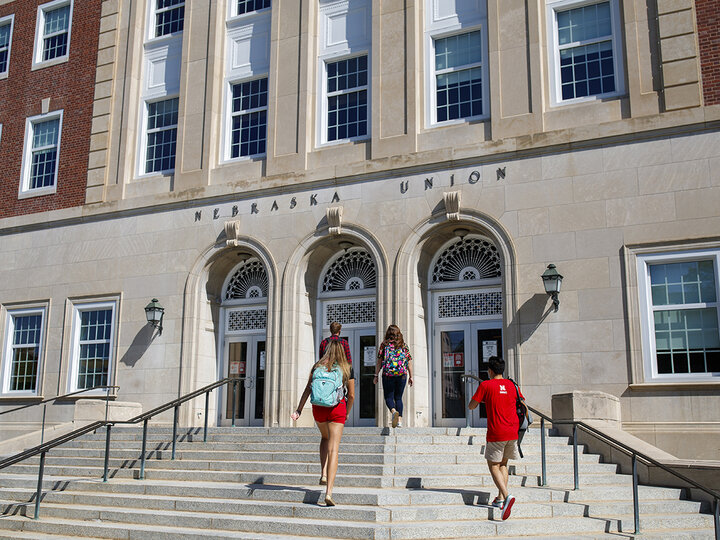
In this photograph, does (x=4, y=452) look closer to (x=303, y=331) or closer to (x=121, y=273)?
(x=121, y=273)

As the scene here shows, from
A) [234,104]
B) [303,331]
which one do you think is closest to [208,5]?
[234,104]

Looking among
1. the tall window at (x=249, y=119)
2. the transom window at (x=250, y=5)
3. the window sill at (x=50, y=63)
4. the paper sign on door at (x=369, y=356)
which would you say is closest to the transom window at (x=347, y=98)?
the tall window at (x=249, y=119)

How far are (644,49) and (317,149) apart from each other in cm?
692

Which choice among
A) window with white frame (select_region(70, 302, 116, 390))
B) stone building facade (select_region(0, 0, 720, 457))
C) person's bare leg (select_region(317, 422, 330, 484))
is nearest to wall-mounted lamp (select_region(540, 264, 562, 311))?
stone building facade (select_region(0, 0, 720, 457))

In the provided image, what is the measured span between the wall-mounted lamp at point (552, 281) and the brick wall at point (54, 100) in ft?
40.0

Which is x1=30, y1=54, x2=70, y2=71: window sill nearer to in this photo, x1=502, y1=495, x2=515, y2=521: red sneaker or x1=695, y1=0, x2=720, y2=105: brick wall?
x1=695, y1=0, x2=720, y2=105: brick wall

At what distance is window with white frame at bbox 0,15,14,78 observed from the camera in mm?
22406

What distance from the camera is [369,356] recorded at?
16281mm

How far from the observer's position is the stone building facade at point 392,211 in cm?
1348

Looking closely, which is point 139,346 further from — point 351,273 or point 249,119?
point 249,119

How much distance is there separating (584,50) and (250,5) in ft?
27.2

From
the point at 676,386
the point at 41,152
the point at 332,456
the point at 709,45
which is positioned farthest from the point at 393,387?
the point at 41,152

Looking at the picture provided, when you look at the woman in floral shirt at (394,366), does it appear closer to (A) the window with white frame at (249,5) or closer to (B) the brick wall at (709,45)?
(B) the brick wall at (709,45)

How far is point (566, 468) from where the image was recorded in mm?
10984
